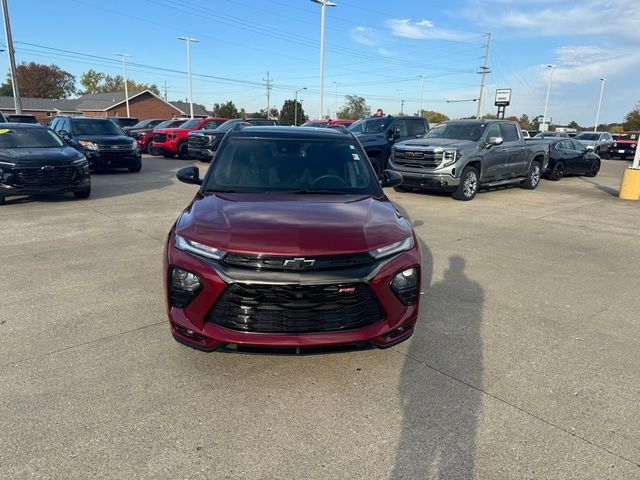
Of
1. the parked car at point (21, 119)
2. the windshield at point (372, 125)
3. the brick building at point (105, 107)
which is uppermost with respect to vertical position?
the brick building at point (105, 107)

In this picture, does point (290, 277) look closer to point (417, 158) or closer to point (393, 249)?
point (393, 249)

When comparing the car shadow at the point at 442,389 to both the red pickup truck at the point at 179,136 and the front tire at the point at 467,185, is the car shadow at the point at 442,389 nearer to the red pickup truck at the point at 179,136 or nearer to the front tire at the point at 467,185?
the front tire at the point at 467,185

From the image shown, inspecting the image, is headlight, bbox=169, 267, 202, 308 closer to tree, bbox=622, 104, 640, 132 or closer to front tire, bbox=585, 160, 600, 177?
front tire, bbox=585, 160, 600, 177

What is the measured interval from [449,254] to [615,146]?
31.7 metres

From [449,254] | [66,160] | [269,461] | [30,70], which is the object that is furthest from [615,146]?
[30,70]

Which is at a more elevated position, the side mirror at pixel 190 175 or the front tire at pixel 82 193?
the side mirror at pixel 190 175

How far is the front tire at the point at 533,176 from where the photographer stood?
556 inches

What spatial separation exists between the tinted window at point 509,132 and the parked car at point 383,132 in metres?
2.75

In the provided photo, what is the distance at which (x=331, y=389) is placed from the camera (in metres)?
3.09

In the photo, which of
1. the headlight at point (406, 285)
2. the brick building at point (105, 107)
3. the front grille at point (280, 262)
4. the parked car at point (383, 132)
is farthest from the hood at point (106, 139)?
the brick building at point (105, 107)

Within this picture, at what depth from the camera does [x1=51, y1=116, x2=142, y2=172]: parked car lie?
45.7 ft

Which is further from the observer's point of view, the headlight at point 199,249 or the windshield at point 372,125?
the windshield at point 372,125

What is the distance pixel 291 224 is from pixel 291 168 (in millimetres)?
1308

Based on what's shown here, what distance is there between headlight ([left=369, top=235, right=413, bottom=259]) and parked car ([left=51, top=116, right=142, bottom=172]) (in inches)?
518
